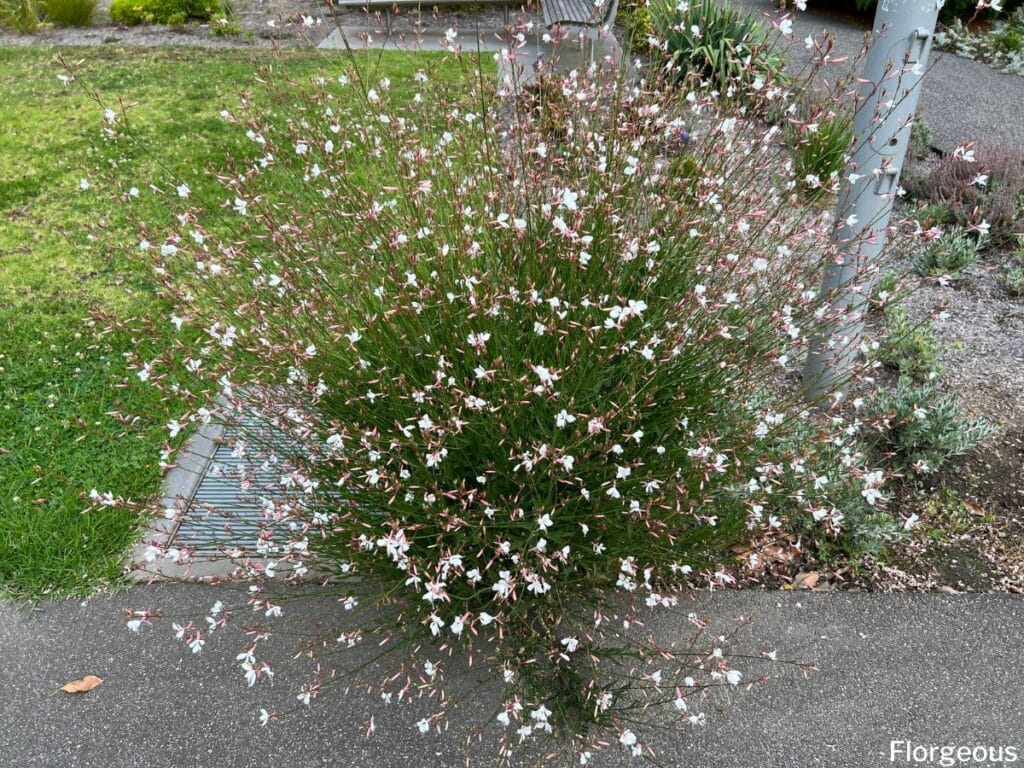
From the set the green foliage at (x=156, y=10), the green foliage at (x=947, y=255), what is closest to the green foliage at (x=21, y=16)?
the green foliage at (x=156, y=10)

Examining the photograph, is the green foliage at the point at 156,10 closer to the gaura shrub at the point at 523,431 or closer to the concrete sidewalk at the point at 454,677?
the gaura shrub at the point at 523,431

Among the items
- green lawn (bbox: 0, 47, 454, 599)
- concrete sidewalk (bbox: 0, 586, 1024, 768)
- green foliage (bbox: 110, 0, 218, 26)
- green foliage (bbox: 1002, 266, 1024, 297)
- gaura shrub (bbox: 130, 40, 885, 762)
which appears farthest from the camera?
green foliage (bbox: 110, 0, 218, 26)

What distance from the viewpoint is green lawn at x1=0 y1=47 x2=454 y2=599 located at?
3180 mm

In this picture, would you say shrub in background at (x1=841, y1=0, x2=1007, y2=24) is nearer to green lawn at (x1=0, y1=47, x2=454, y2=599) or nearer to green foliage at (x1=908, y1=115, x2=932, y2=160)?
green foliage at (x1=908, y1=115, x2=932, y2=160)

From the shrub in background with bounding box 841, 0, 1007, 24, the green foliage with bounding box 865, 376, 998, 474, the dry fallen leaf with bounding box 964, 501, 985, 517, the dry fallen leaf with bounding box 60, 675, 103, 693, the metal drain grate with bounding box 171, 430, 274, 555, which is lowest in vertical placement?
the dry fallen leaf with bounding box 60, 675, 103, 693

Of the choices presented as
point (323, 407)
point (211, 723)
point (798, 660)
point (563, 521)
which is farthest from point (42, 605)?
point (798, 660)

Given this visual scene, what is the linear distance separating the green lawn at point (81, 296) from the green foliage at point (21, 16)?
153cm

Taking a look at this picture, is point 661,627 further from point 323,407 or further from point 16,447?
point 16,447

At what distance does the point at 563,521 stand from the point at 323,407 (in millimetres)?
911

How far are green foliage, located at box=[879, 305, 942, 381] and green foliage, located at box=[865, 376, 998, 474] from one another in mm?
323

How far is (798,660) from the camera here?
265 cm

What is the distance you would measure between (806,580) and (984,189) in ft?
12.9

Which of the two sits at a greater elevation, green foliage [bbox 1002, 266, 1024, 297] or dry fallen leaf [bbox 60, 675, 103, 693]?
green foliage [bbox 1002, 266, 1024, 297]

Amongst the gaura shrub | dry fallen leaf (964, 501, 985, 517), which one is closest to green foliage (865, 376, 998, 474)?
dry fallen leaf (964, 501, 985, 517)
